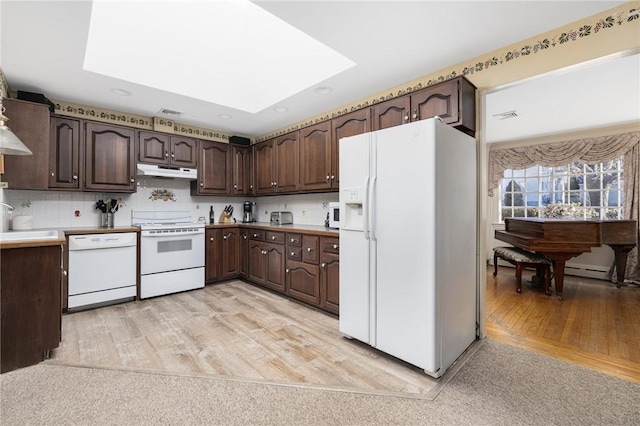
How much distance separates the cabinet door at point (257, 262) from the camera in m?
3.85

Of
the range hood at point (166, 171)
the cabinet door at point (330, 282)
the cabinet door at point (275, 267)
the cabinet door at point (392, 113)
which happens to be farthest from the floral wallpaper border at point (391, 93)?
the cabinet door at point (275, 267)

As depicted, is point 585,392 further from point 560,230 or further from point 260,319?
point 260,319

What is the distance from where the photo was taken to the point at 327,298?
297cm

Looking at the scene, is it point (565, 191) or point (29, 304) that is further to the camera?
point (565, 191)

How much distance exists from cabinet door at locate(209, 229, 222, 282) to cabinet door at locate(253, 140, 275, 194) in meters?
0.94

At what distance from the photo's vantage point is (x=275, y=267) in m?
3.65

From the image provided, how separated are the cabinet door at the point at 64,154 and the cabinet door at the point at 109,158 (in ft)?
0.29

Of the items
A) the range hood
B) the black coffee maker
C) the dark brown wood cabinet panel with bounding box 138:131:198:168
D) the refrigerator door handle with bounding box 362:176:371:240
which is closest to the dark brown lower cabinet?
the range hood

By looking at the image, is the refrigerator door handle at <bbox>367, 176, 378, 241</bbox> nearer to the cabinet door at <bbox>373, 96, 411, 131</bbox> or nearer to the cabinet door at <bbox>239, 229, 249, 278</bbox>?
the cabinet door at <bbox>373, 96, 411, 131</bbox>

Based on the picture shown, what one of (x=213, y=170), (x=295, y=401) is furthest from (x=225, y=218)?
(x=295, y=401)

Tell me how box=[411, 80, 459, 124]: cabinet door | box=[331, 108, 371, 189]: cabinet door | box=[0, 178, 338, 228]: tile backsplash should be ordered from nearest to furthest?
box=[411, 80, 459, 124]: cabinet door → box=[331, 108, 371, 189]: cabinet door → box=[0, 178, 338, 228]: tile backsplash

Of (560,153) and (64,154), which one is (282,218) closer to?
(64,154)

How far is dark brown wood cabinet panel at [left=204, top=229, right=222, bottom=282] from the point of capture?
398 cm

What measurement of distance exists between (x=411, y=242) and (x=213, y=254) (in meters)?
Answer: 3.05
